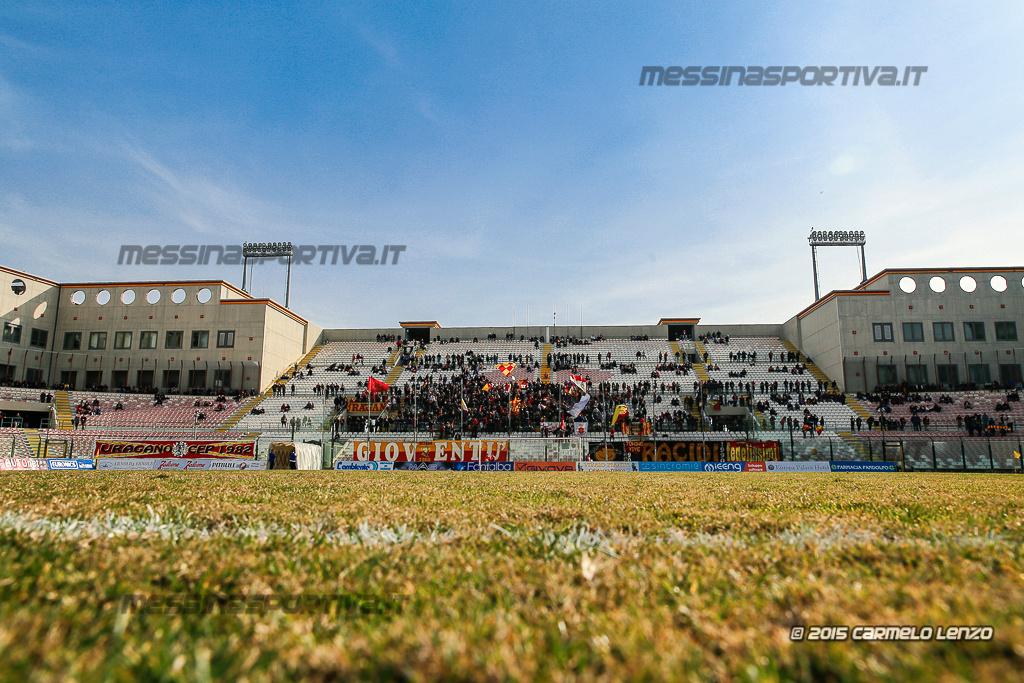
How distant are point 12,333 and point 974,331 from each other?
3606 inches

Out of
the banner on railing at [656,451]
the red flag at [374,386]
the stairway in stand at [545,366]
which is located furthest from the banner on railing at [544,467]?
the stairway in stand at [545,366]

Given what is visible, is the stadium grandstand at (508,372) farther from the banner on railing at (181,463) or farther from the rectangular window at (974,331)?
the banner on railing at (181,463)

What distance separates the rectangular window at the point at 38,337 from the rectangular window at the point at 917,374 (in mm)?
84693

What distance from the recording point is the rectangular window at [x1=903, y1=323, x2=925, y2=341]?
5328cm

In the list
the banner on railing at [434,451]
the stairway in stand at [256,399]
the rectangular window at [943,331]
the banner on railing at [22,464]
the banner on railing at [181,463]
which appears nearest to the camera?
the banner on railing at [22,464]

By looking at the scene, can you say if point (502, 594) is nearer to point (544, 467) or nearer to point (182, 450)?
point (544, 467)

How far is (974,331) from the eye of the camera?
53062 mm

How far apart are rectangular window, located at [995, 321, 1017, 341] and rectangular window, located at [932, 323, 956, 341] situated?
396cm

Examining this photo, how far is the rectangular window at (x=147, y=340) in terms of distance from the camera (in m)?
Result: 59.2

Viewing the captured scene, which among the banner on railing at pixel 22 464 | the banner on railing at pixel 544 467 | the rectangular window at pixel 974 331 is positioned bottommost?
the banner on railing at pixel 544 467

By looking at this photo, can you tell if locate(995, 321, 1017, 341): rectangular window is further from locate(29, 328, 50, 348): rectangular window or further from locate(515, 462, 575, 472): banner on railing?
locate(29, 328, 50, 348): rectangular window

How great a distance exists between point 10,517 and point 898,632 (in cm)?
676

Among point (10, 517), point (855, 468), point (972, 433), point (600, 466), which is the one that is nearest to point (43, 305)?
point (600, 466)

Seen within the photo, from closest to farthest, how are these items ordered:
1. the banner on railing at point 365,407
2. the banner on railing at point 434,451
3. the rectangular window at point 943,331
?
the banner on railing at point 434,451
the banner on railing at point 365,407
the rectangular window at point 943,331
